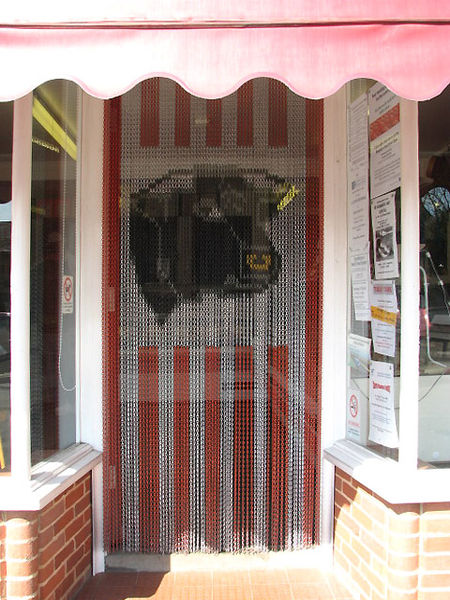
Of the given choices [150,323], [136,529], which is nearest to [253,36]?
[150,323]

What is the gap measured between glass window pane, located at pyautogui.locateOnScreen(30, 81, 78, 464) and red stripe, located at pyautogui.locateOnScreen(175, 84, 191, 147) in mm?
637

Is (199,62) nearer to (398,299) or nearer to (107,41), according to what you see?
(107,41)

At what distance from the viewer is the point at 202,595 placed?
287cm

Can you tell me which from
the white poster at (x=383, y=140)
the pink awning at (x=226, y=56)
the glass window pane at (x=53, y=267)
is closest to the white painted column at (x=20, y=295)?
the glass window pane at (x=53, y=267)

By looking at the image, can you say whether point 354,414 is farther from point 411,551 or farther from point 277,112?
point 277,112

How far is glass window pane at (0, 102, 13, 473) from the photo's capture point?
2523mm

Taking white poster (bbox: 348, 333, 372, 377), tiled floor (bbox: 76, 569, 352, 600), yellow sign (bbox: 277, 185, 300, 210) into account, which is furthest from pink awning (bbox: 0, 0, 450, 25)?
tiled floor (bbox: 76, 569, 352, 600)

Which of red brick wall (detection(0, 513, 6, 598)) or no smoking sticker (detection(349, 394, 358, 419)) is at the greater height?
no smoking sticker (detection(349, 394, 358, 419))

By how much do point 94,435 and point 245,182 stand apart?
1.88 metres

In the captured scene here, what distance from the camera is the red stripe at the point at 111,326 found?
312 cm

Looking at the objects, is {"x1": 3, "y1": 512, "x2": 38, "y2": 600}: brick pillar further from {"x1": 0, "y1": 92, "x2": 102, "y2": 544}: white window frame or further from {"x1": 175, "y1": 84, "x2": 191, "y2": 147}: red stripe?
{"x1": 175, "y1": 84, "x2": 191, "y2": 147}: red stripe

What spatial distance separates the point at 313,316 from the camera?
3.15m

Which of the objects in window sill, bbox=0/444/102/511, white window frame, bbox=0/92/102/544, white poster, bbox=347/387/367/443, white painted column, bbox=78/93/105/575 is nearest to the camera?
window sill, bbox=0/444/102/511

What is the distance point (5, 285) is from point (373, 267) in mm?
2032
